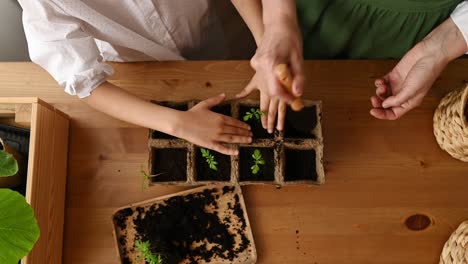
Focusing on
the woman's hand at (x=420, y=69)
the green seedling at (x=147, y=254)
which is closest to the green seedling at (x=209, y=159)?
the green seedling at (x=147, y=254)

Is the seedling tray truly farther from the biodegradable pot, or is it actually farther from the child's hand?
the biodegradable pot

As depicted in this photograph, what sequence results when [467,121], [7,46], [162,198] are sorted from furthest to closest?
[7,46], [162,198], [467,121]

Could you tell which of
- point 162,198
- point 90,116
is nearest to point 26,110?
point 90,116

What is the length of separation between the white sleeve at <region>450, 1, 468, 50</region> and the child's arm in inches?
18.6

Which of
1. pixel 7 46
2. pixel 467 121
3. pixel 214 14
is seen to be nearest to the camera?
pixel 467 121

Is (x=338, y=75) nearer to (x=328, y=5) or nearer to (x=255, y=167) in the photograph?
(x=328, y=5)

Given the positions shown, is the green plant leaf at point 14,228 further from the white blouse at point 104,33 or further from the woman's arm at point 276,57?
the woman's arm at point 276,57

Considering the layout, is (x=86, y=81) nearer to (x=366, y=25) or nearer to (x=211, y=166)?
(x=211, y=166)

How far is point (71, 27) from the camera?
0.90 metres

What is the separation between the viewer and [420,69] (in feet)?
2.97

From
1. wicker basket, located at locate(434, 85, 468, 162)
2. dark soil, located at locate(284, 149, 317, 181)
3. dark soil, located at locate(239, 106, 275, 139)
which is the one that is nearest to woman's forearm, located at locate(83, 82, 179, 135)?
dark soil, located at locate(239, 106, 275, 139)

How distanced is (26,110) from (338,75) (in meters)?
0.68

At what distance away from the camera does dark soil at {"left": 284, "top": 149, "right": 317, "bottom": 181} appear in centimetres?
94

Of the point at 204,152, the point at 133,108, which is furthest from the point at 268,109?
the point at 133,108
